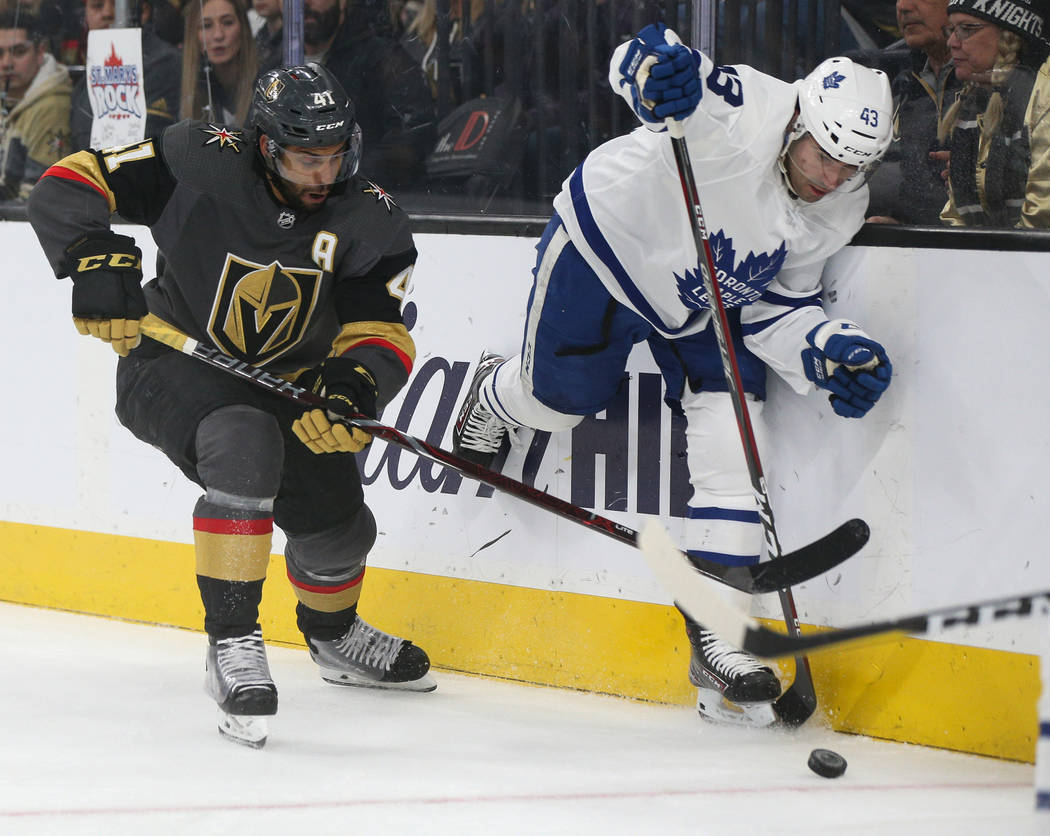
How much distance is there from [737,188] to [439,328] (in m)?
0.89

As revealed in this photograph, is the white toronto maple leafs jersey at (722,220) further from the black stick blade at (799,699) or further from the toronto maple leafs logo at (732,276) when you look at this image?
the black stick blade at (799,699)

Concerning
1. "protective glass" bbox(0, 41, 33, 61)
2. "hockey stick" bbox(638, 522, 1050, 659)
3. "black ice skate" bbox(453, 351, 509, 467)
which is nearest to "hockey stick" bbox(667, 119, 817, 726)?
"black ice skate" bbox(453, 351, 509, 467)

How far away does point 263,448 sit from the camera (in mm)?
2504

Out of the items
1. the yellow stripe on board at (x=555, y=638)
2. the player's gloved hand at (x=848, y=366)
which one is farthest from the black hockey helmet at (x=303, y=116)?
the yellow stripe on board at (x=555, y=638)

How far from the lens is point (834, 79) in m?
2.37

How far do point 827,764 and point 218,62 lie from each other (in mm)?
2206

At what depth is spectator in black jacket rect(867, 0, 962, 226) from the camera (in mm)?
2521

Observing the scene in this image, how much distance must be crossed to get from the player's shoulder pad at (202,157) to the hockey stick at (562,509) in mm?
276

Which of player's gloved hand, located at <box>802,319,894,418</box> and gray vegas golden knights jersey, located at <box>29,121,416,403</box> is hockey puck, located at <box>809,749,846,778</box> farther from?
gray vegas golden knights jersey, located at <box>29,121,416,403</box>

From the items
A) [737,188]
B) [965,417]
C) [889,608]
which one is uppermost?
[737,188]

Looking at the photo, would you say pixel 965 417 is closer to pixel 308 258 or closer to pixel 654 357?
pixel 654 357

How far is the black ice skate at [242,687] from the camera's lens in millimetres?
2457

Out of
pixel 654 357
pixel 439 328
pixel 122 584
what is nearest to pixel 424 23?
pixel 439 328

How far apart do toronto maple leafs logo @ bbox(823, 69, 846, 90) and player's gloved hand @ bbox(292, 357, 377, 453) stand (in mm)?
951
